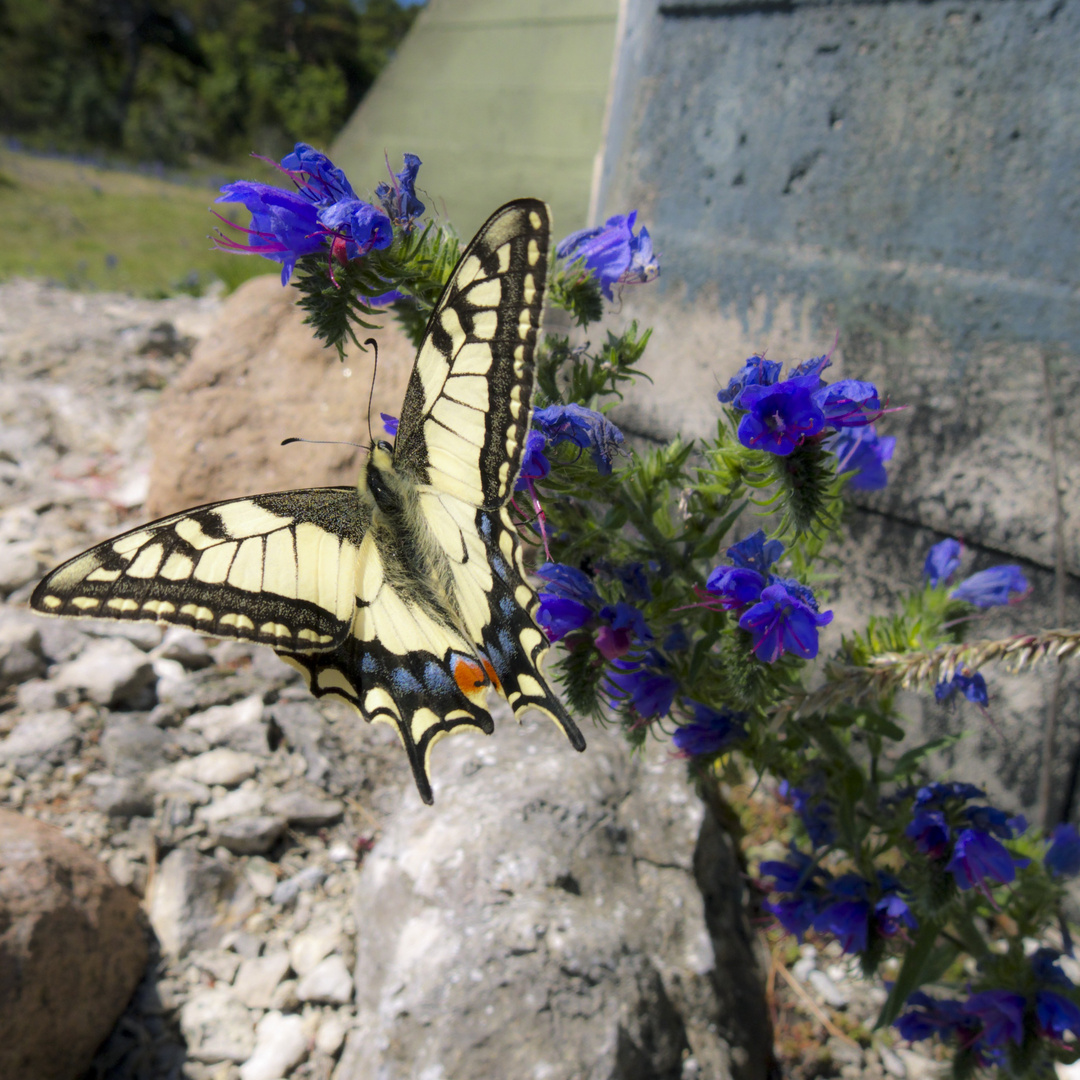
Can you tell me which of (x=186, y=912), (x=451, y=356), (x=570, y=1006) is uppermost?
(x=451, y=356)

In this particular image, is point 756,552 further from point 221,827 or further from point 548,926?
point 221,827

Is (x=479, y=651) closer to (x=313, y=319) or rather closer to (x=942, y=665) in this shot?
(x=313, y=319)

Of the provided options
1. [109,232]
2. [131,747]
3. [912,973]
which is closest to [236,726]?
[131,747]

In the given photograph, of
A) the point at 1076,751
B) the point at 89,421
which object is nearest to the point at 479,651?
the point at 1076,751

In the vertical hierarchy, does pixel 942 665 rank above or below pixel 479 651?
above

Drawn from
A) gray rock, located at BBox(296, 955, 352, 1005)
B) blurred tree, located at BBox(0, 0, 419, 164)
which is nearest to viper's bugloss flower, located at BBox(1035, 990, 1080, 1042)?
gray rock, located at BBox(296, 955, 352, 1005)

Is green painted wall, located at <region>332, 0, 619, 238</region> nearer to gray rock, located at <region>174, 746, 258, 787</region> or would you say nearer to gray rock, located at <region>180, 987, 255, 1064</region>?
gray rock, located at <region>174, 746, 258, 787</region>

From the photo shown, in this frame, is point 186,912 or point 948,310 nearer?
point 186,912
